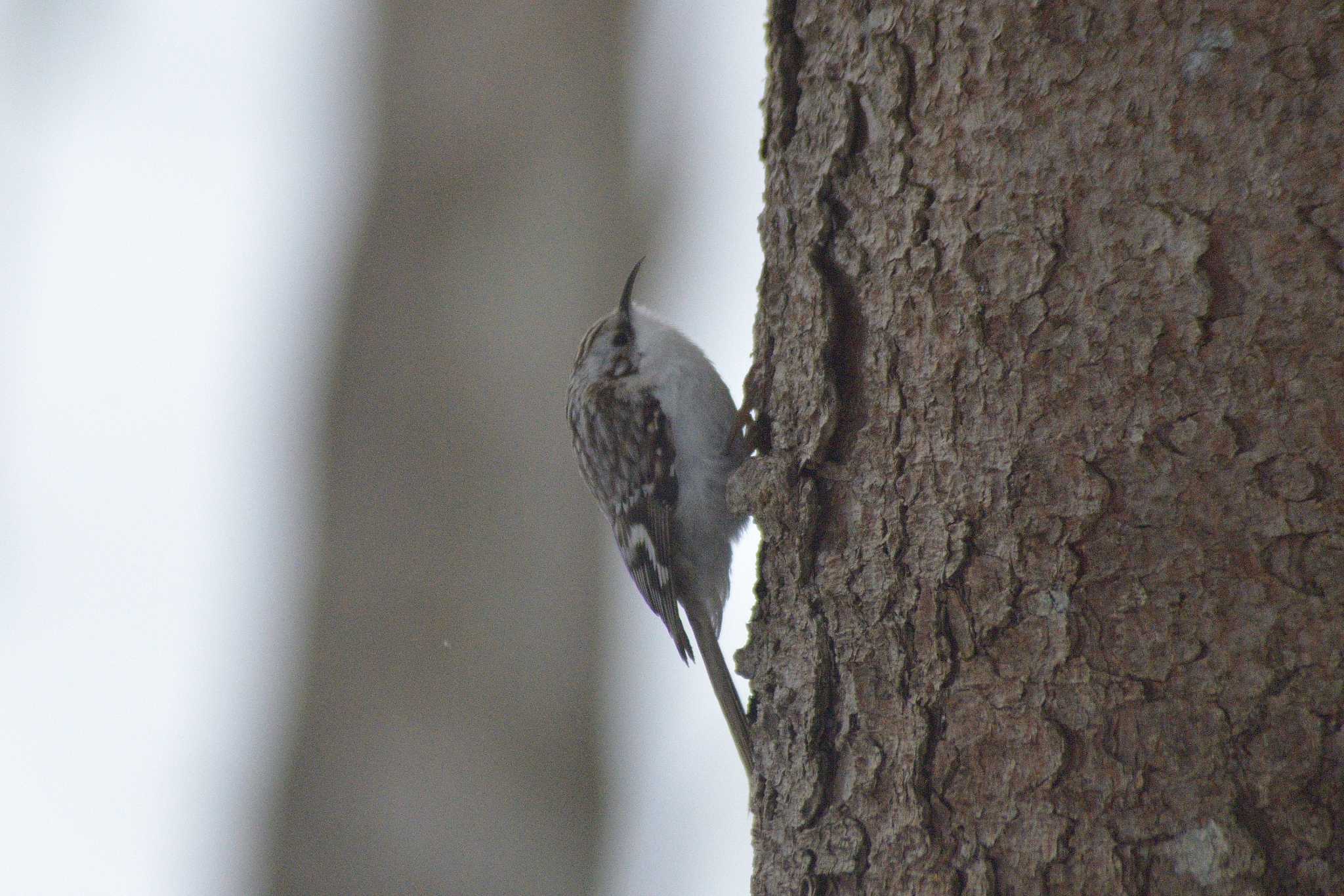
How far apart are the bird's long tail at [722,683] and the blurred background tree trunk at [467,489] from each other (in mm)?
502

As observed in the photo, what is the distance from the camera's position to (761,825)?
1.53m

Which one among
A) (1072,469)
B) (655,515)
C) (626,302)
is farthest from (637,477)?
(1072,469)

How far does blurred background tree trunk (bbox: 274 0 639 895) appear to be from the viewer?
3021 mm

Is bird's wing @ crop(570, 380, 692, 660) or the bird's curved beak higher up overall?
the bird's curved beak

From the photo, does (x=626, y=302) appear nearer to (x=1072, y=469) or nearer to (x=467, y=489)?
(x=467, y=489)

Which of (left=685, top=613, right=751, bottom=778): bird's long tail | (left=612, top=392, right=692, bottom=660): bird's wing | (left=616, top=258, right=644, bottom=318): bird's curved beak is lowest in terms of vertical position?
(left=685, top=613, right=751, bottom=778): bird's long tail

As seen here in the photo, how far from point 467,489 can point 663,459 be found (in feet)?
1.99

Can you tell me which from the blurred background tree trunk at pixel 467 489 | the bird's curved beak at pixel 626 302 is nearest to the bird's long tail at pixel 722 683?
the blurred background tree trunk at pixel 467 489

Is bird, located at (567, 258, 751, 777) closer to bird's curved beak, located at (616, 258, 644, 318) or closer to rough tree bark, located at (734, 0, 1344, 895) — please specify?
bird's curved beak, located at (616, 258, 644, 318)

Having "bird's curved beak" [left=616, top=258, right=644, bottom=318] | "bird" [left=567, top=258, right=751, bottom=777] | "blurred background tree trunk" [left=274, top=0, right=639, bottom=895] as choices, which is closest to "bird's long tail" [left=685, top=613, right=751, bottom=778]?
"bird" [left=567, top=258, right=751, bottom=777]

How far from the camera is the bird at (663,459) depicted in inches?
107

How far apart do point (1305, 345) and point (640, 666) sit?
2644mm

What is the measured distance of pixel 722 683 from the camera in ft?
8.46

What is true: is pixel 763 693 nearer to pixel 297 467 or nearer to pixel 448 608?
pixel 448 608
